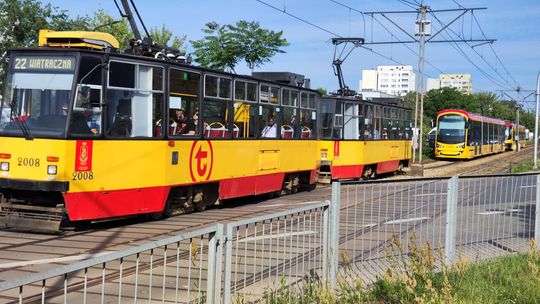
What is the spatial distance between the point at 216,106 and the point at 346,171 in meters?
10.1

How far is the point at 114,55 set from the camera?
11.3 m

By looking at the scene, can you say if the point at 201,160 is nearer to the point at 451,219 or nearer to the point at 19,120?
the point at 19,120

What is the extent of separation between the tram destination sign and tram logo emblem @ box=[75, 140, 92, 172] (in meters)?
1.20

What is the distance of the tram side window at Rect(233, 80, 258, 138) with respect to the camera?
15.3 metres

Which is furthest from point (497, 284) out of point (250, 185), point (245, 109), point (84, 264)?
point (250, 185)

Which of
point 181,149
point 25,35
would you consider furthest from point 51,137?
point 25,35

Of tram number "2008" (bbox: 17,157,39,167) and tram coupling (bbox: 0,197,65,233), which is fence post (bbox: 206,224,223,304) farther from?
Answer: tram number "2008" (bbox: 17,157,39,167)

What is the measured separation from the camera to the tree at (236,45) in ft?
106

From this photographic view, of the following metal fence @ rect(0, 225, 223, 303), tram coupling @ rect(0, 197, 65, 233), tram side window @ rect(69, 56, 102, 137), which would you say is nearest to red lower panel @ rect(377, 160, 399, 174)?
tram side window @ rect(69, 56, 102, 137)

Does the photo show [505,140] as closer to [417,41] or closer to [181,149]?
[417,41]

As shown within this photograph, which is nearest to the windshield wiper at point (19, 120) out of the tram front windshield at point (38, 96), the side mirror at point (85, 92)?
the tram front windshield at point (38, 96)

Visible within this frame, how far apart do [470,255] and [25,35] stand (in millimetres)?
30083

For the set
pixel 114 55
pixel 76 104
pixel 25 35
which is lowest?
pixel 76 104

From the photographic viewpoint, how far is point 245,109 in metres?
15.8
